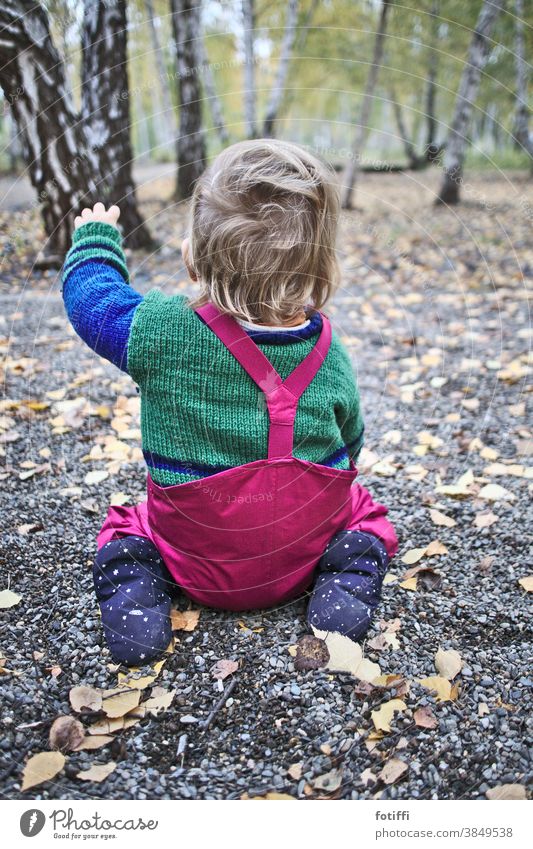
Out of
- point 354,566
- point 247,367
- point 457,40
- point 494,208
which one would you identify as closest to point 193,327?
point 247,367

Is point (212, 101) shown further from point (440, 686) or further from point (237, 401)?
point (440, 686)

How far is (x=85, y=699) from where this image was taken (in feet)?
5.42

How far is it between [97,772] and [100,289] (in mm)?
1200

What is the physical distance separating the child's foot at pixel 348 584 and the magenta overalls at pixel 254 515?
5 cm

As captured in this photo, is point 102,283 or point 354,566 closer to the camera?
point 102,283

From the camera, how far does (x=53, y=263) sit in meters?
4.59

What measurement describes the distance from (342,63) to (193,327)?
588 inches

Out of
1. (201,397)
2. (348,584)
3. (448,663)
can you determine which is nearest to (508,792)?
(448,663)

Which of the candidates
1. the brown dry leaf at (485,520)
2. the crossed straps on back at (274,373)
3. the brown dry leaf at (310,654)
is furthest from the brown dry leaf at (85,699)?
the brown dry leaf at (485,520)

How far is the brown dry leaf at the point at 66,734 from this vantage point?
1.53 metres

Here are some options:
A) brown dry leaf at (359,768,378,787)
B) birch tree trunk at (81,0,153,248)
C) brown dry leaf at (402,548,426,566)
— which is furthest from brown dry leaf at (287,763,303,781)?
birch tree trunk at (81,0,153,248)

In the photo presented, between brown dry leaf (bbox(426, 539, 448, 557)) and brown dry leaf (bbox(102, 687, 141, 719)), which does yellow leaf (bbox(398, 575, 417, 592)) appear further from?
brown dry leaf (bbox(102, 687, 141, 719))

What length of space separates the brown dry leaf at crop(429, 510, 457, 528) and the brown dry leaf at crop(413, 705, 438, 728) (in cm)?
88

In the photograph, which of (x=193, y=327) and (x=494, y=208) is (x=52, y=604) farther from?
(x=494, y=208)
